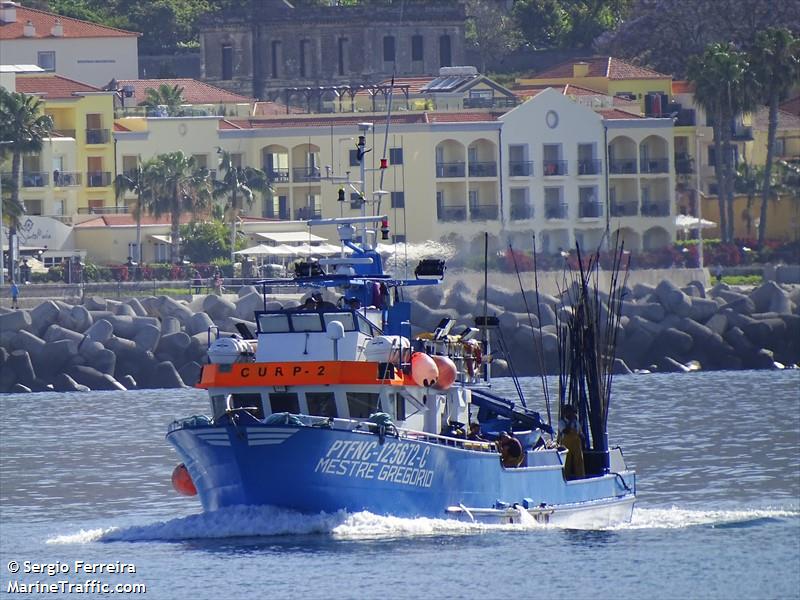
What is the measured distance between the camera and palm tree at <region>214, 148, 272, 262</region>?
108 metres

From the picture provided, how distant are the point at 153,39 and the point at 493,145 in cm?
5284

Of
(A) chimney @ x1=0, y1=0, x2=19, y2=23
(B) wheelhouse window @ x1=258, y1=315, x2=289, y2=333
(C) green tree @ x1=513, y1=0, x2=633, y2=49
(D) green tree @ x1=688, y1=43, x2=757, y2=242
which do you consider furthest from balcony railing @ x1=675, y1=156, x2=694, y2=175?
(B) wheelhouse window @ x1=258, y1=315, x2=289, y2=333

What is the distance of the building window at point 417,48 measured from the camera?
5738 inches

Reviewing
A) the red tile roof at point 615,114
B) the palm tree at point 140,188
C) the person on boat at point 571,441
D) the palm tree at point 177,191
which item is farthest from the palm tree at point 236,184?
the person on boat at point 571,441

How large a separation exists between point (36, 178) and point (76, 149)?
4.17 meters

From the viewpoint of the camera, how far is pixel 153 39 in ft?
518

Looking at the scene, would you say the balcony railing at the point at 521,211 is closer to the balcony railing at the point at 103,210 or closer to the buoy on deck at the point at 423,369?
the balcony railing at the point at 103,210

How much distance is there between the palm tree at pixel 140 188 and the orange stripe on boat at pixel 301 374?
65.0 meters

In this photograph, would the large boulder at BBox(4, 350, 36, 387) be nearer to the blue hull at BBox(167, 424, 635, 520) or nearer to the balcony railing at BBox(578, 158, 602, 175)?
the balcony railing at BBox(578, 158, 602, 175)

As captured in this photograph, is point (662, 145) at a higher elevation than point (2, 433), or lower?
higher

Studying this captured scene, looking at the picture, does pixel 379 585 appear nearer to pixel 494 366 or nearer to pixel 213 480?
pixel 213 480

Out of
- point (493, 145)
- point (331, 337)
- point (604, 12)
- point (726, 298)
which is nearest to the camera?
point (331, 337)

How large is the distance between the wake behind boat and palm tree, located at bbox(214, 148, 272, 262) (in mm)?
63469

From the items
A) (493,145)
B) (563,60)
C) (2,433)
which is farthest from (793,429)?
(563,60)
